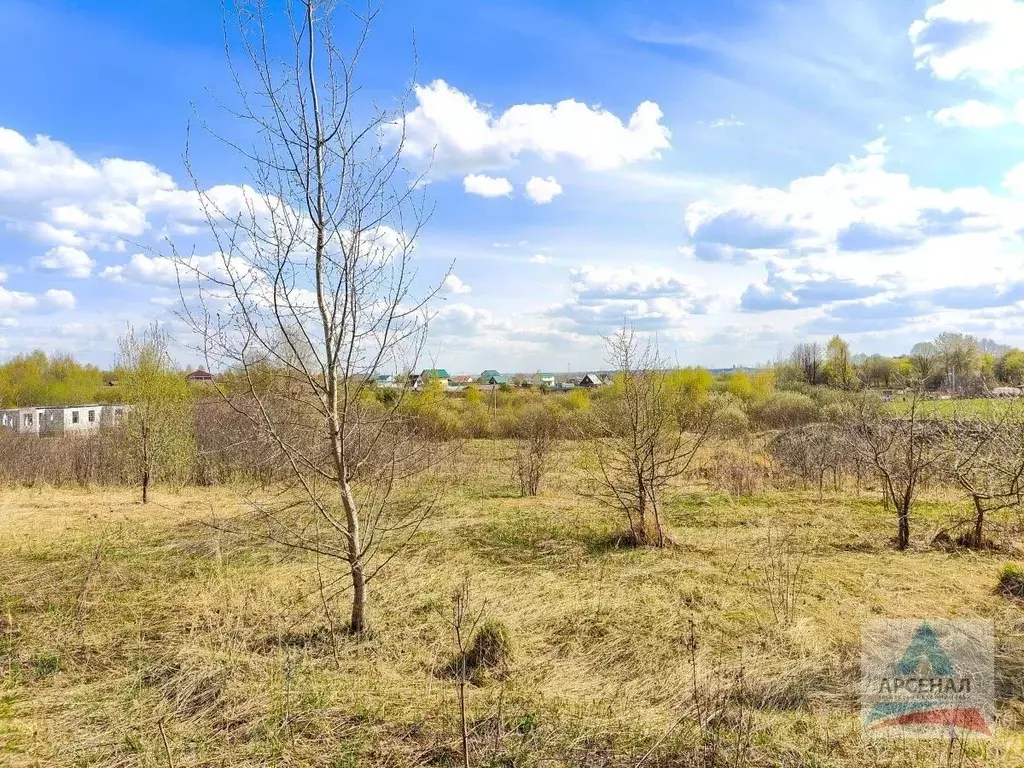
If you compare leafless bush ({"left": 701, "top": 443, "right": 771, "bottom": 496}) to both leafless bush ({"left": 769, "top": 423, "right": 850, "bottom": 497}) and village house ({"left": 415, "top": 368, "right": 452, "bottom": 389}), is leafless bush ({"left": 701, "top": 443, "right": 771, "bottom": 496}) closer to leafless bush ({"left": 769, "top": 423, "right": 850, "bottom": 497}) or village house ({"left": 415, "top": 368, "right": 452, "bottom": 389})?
leafless bush ({"left": 769, "top": 423, "right": 850, "bottom": 497})

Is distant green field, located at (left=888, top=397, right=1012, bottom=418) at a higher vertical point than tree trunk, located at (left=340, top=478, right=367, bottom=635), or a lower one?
higher

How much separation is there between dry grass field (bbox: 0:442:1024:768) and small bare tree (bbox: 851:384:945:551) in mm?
686

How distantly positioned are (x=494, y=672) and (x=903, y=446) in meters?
8.42

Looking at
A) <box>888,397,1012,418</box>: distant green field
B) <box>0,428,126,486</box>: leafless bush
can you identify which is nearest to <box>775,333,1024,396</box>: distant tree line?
<box>888,397,1012,418</box>: distant green field

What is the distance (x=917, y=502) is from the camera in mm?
11953

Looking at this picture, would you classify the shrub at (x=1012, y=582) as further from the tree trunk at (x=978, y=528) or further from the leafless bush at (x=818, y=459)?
the leafless bush at (x=818, y=459)

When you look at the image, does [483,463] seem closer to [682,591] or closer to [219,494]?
[219,494]

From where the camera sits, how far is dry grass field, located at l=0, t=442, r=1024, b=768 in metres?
3.29

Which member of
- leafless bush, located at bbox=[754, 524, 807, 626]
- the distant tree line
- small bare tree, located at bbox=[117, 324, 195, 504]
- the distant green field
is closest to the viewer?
leafless bush, located at bbox=[754, 524, 807, 626]

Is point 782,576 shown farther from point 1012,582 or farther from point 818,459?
point 818,459

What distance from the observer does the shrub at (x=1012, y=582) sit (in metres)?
6.13

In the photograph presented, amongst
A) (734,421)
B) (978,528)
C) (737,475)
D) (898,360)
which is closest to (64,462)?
(737,475)

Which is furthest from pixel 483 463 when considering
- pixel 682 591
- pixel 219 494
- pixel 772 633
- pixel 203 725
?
pixel 203 725

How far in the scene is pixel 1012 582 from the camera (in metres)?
6.27
